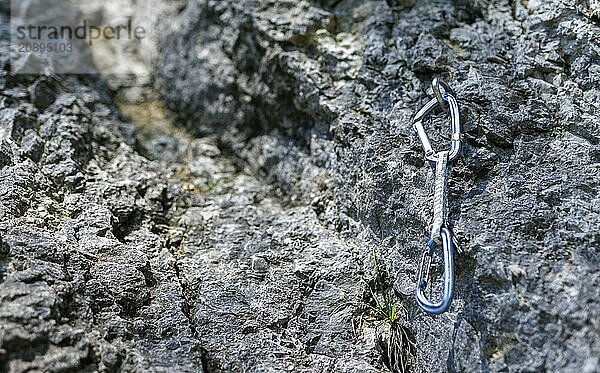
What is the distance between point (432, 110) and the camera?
131 inches

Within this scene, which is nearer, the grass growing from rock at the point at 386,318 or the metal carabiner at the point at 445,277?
the metal carabiner at the point at 445,277

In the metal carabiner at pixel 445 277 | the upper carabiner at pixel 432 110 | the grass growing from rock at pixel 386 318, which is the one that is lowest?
the grass growing from rock at pixel 386 318

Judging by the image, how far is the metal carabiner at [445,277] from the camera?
101 inches

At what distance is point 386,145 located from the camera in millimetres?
3438

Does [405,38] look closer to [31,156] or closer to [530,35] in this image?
[530,35]

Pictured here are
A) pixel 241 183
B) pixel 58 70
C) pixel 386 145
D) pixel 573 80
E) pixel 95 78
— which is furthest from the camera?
pixel 95 78

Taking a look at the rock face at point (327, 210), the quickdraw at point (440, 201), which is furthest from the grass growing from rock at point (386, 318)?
the quickdraw at point (440, 201)

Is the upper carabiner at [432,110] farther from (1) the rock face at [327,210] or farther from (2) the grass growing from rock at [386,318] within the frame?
(2) the grass growing from rock at [386,318]

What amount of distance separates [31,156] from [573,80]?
127 inches

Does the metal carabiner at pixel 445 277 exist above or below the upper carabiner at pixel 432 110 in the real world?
below

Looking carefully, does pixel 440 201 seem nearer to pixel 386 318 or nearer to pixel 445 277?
pixel 445 277

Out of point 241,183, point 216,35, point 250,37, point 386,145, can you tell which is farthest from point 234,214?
point 216,35

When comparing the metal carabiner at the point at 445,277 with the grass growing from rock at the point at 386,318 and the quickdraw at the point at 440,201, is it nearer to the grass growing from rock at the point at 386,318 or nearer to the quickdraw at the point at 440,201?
the quickdraw at the point at 440,201

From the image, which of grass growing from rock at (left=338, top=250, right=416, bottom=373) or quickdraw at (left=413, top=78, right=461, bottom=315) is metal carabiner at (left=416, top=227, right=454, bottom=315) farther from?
grass growing from rock at (left=338, top=250, right=416, bottom=373)
